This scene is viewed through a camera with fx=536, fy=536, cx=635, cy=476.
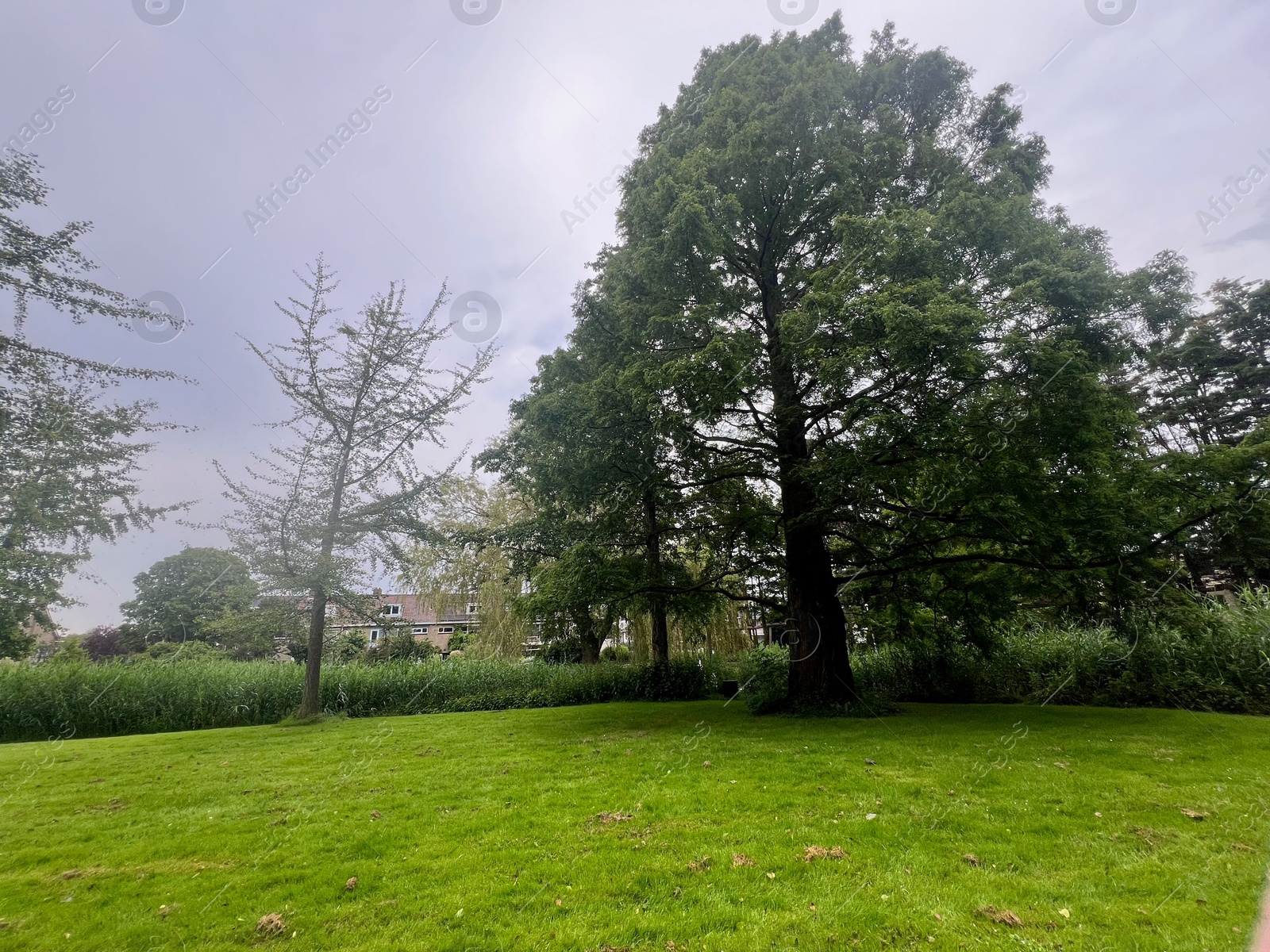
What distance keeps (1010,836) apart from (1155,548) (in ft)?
30.6

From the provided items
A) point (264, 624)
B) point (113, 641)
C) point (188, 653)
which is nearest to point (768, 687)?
point (264, 624)

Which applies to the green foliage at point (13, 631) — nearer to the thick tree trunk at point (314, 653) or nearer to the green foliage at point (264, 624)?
the green foliage at point (264, 624)

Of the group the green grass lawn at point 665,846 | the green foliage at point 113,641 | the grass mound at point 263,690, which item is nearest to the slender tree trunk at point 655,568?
the grass mound at point 263,690

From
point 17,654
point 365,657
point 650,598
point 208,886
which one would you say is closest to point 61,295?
point 17,654

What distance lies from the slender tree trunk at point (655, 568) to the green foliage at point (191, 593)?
958 cm

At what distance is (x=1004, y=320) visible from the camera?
8.88 meters

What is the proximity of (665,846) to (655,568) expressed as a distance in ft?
26.4

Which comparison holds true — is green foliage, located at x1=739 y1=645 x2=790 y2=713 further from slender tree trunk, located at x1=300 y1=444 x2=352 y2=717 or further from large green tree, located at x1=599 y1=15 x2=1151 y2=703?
slender tree trunk, located at x1=300 y1=444 x2=352 y2=717

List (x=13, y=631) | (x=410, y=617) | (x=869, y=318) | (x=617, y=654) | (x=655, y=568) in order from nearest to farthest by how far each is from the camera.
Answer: (x=13, y=631), (x=869, y=318), (x=655, y=568), (x=617, y=654), (x=410, y=617)

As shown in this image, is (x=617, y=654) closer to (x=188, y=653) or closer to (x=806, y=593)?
(x=806, y=593)

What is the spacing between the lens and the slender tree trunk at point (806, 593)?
39.7 feet

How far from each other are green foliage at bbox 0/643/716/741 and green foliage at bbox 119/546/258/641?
1.79 metres

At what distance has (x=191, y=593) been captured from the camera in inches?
611

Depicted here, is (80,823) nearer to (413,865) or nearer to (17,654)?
(17,654)
